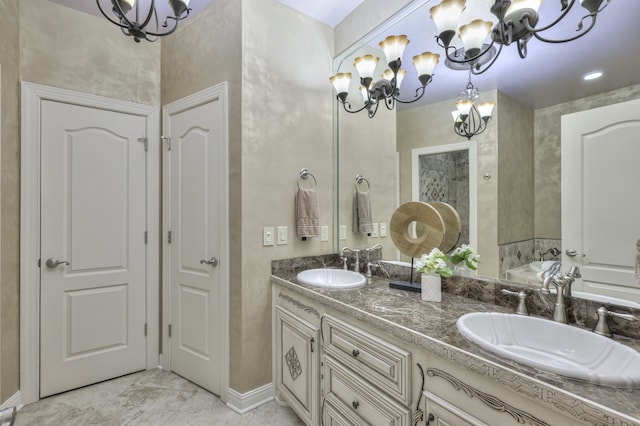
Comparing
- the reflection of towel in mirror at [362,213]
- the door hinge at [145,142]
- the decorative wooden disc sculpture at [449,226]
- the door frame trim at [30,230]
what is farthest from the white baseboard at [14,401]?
the decorative wooden disc sculpture at [449,226]

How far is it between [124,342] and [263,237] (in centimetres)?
152

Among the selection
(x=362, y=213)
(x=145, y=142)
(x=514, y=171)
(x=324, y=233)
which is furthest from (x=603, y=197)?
(x=145, y=142)

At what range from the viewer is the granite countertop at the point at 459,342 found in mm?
712

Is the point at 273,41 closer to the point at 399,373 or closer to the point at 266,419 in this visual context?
the point at 399,373

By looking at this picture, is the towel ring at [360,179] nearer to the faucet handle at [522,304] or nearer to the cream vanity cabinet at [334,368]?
the cream vanity cabinet at [334,368]

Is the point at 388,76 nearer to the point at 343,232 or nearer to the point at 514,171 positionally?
the point at 514,171

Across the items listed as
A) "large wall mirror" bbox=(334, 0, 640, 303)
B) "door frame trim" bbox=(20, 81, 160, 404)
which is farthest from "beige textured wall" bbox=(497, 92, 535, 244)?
"door frame trim" bbox=(20, 81, 160, 404)

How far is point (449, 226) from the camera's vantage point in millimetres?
1671

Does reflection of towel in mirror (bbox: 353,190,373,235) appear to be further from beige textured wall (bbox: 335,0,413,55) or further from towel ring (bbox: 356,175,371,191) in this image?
beige textured wall (bbox: 335,0,413,55)

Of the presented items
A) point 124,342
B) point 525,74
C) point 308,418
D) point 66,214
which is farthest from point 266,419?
point 525,74

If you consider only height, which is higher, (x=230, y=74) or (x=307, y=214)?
(x=230, y=74)

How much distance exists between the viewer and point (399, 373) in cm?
117

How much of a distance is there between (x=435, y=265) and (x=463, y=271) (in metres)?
0.22

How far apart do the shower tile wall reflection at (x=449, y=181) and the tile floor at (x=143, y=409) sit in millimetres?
1622
